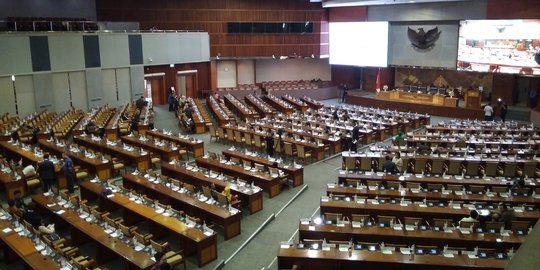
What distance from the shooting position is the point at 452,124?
68.2 ft

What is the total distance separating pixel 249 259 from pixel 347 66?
84.9 feet

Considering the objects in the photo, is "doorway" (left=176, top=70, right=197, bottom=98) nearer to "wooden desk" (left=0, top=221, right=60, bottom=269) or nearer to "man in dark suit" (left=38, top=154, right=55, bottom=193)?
"man in dark suit" (left=38, top=154, right=55, bottom=193)

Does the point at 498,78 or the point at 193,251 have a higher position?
the point at 498,78

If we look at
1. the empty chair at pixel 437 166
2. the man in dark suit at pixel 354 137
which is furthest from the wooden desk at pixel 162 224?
the man in dark suit at pixel 354 137

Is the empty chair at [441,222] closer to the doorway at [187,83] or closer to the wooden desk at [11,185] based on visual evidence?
the wooden desk at [11,185]

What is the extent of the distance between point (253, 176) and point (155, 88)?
58.5 ft

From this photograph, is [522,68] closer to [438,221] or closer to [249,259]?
[438,221]

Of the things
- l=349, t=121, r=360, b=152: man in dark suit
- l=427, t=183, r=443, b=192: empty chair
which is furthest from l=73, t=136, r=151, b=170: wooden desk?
l=427, t=183, r=443, b=192: empty chair

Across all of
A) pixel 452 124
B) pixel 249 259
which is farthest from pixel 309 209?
pixel 452 124

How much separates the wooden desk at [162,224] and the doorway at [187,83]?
1830 cm

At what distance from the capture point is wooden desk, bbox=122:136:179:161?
16109mm

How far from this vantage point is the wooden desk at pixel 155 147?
16.1 meters

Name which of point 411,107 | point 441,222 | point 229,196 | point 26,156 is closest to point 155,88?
point 26,156

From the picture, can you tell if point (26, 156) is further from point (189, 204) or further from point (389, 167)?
point (389, 167)
